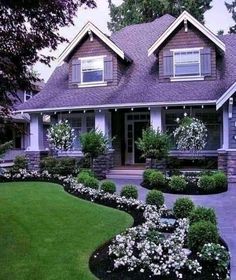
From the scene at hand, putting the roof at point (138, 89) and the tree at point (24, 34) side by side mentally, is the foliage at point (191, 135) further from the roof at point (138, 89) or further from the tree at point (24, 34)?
the tree at point (24, 34)

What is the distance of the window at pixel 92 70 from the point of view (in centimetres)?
1904

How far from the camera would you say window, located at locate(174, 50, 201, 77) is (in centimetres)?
1781

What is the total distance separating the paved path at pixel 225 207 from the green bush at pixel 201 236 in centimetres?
44

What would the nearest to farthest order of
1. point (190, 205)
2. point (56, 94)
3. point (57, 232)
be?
point (57, 232), point (190, 205), point (56, 94)

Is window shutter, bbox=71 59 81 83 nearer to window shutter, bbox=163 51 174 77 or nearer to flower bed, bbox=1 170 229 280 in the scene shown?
window shutter, bbox=163 51 174 77

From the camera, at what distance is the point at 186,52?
708 inches

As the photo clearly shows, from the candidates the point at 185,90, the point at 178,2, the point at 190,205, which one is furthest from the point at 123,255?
the point at 178,2

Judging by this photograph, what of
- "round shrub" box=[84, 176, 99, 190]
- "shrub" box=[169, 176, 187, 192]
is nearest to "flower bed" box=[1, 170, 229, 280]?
"round shrub" box=[84, 176, 99, 190]

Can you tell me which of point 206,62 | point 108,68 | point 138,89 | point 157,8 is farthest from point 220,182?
point 157,8

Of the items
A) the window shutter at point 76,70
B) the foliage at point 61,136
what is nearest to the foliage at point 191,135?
the foliage at point 61,136

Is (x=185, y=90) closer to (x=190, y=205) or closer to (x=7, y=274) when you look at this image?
(x=190, y=205)

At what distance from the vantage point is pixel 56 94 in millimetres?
19672

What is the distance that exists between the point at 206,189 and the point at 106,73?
8395 mm

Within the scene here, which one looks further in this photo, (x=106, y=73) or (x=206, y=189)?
(x=106, y=73)
